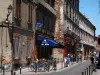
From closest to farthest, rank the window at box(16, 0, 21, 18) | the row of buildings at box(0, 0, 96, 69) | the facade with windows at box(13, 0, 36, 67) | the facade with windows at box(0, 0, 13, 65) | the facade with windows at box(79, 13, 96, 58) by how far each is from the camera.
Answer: the facade with windows at box(0, 0, 13, 65) < the row of buildings at box(0, 0, 96, 69) < the facade with windows at box(13, 0, 36, 67) < the window at box(16, 0, 21, 18) < the facade with windows at box(79, 13, 96, 58)

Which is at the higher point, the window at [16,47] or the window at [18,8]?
the window at [18,8]

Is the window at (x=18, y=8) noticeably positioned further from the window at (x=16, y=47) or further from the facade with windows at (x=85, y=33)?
the facade with windows at (x=85, y=33)

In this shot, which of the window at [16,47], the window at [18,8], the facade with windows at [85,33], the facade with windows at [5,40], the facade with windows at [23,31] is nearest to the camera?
the facade with windows at [5,40]

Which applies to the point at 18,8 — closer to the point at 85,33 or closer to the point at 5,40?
the point at 5,40

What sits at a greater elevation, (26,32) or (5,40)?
(26,32)

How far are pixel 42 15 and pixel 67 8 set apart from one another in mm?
21772

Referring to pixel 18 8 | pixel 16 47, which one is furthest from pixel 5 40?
pixel 18 8

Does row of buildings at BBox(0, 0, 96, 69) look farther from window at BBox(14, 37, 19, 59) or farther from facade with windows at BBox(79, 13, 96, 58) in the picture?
facade with windows at BBox(79, 13, 96, 58)

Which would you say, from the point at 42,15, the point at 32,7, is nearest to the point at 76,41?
the point at 42,15

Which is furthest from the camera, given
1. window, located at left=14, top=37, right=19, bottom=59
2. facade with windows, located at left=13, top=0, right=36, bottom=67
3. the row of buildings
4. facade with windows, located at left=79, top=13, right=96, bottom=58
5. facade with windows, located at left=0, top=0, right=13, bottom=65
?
facade with windows, located at left=79, top=13, right=96, bottom=58

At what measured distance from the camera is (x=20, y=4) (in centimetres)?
3506

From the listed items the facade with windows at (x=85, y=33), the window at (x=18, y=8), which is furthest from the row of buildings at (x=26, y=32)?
the facade with windows at (x=85, y=33)

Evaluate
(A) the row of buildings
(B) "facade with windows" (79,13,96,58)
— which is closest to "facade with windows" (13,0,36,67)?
(A) the row of buildings

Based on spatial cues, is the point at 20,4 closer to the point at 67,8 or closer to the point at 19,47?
the point at 19,47
